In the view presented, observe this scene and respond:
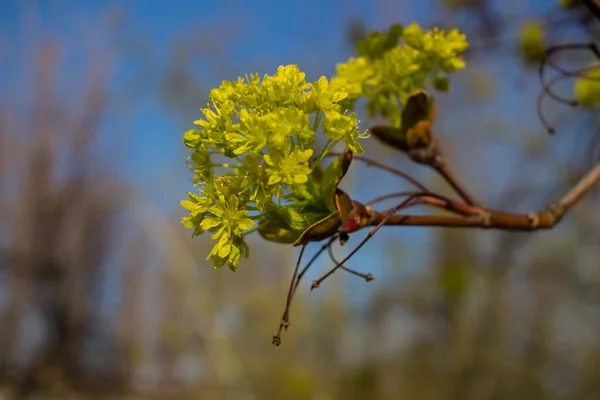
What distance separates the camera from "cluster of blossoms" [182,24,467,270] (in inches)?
16.5

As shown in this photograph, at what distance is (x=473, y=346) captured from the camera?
2762mm

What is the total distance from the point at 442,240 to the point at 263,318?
1.39 meters

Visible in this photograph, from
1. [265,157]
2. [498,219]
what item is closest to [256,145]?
[265,157]

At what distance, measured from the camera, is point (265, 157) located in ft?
1.34

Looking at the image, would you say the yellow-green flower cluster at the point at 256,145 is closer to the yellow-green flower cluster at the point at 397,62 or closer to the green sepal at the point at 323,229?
the green sepal at the point at 323,229

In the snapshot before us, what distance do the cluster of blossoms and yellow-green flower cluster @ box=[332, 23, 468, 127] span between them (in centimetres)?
19

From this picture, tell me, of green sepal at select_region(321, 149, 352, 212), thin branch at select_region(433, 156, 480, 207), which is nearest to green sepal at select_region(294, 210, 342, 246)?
green sepal at select_region(321, 149, 352, 212)

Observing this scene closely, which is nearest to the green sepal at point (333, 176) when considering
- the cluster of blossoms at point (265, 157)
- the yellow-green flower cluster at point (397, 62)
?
the cluster of blossoms at point (265, 157)

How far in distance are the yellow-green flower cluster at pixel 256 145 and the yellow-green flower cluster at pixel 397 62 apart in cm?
20

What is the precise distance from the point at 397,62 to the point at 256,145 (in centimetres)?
29

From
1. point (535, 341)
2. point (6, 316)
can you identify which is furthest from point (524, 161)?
point (6, 316)

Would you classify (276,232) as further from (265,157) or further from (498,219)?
(498,219)

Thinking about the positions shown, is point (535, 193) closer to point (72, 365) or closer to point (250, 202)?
point (250, 202)

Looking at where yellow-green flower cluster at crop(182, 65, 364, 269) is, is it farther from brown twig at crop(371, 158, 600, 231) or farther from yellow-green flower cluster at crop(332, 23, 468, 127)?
yellow-green flower cluster at crop(332, 23, 468, 127)
